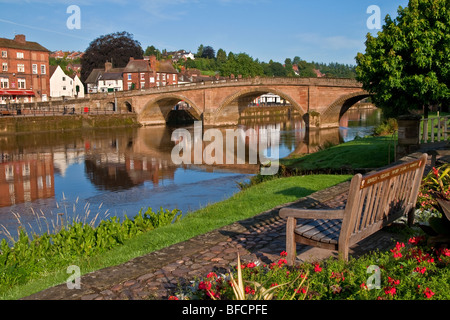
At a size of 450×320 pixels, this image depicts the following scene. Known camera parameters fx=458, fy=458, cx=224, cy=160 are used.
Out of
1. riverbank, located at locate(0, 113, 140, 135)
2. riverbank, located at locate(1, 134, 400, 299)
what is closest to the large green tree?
riverbank, located at locate(1, 134, 400, 299)

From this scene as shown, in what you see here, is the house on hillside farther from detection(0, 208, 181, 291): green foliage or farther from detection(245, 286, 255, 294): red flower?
detection(245, 286, 255, 294): red flower

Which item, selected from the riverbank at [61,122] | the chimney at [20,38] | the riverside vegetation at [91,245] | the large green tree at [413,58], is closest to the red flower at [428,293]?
the riverside vegetation at [91,245]

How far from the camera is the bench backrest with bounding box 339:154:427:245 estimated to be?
4.79 metres

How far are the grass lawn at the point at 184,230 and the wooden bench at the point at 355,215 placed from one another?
2.47 meters

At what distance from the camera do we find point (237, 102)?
53.6m

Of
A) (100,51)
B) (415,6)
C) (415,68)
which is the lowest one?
(415,68)

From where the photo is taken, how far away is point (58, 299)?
15.1 ft

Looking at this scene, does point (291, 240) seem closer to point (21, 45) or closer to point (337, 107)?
point (337, 107)

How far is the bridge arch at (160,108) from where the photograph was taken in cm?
5450

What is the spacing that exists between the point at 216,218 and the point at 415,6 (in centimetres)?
1124

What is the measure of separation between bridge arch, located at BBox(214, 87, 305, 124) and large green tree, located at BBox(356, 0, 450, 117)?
30536 mm

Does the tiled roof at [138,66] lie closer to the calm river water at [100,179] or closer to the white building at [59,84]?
the white building at [59,84]
